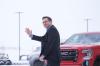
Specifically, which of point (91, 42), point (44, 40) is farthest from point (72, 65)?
point (44, 40)

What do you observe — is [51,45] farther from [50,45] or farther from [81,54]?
[81,54]

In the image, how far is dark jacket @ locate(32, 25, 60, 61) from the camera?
681 cm

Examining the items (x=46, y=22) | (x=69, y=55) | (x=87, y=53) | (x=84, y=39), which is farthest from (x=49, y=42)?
(x=84, y=39)

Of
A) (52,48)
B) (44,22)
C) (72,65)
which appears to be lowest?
(72,65)

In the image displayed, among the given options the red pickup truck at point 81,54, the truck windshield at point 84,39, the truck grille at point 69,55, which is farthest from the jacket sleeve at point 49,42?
the truck windshield at point 84,39

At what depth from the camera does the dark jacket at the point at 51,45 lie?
6.81m

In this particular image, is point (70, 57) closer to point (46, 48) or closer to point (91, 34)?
point (91, 34)

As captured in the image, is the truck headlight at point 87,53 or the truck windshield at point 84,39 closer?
the truck headlight at point 87,53

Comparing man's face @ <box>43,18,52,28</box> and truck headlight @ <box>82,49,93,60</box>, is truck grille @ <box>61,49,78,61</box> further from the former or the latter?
man's face @ <box>43,18,52,28</box>

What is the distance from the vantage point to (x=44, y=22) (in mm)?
6918

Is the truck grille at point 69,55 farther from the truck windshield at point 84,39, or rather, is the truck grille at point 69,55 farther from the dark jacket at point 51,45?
the dark jacket at point 51,45

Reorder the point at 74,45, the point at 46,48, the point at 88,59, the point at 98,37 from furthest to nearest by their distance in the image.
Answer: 1. the point at 98,37
2. the point at 74,45
3. the point at 88,59
4. the point at 46,48

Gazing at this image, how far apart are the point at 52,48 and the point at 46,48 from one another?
0.10m

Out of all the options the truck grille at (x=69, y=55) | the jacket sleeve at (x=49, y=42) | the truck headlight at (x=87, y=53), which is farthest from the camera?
the truck grille at (x=69, y=55)
